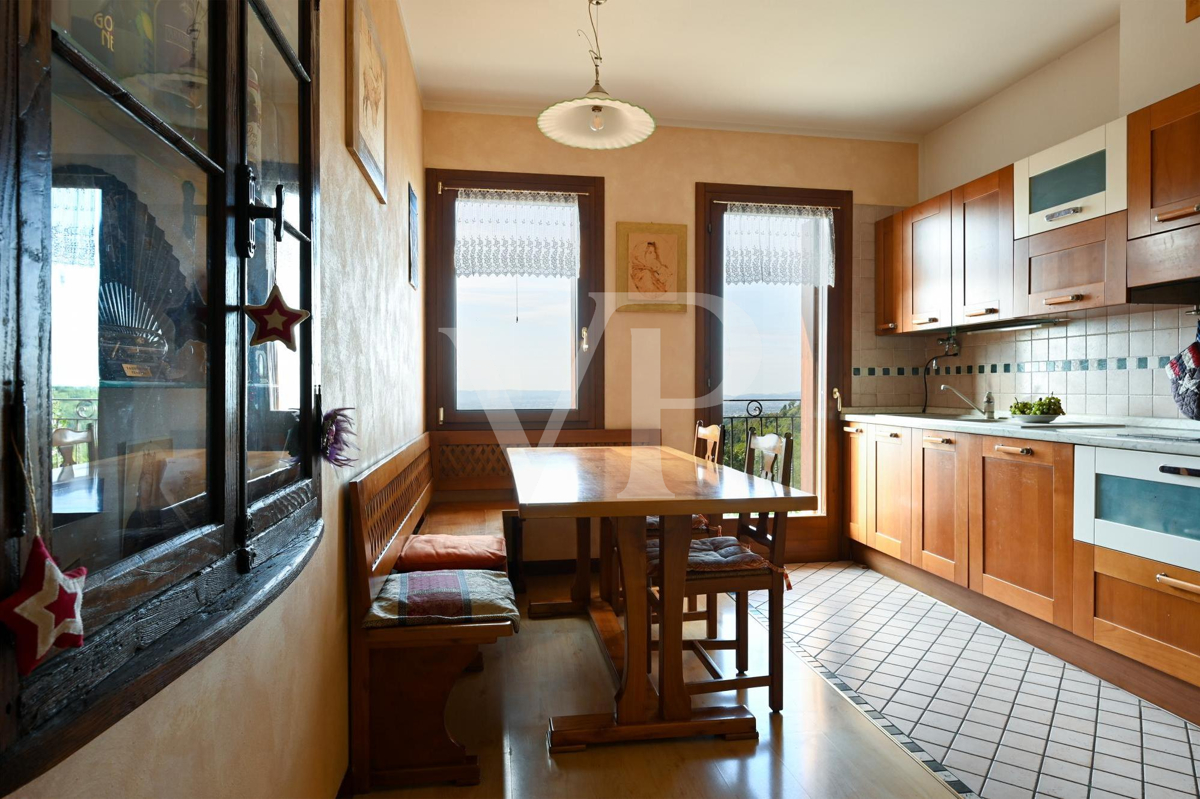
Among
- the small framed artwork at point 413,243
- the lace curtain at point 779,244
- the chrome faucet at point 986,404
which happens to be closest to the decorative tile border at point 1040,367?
the chrome faucet at point 986,404

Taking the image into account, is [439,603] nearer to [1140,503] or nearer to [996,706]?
[996,706]

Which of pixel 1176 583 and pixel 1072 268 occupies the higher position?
pixel 1072 268

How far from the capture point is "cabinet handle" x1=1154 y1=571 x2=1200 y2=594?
7.48ft

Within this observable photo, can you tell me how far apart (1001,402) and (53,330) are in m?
4.49

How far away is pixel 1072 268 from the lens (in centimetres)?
315

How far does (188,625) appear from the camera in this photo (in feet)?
2.56

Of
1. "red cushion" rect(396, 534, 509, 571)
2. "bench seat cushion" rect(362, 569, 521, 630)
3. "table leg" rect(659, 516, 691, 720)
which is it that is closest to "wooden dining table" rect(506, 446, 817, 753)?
"table leg" rect(659, 516, 691, 720)

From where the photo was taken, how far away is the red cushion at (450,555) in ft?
8.41

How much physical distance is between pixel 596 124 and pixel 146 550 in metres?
2.19

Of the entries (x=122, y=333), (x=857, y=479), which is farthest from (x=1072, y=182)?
(x=122, y=333)

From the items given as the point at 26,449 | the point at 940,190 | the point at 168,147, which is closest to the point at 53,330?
the point at 26,449

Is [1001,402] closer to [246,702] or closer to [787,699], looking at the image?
[787,699]

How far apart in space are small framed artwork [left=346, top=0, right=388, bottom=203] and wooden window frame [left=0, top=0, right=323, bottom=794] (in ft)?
2.92

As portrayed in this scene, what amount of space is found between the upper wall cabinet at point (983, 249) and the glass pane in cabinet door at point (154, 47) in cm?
372
